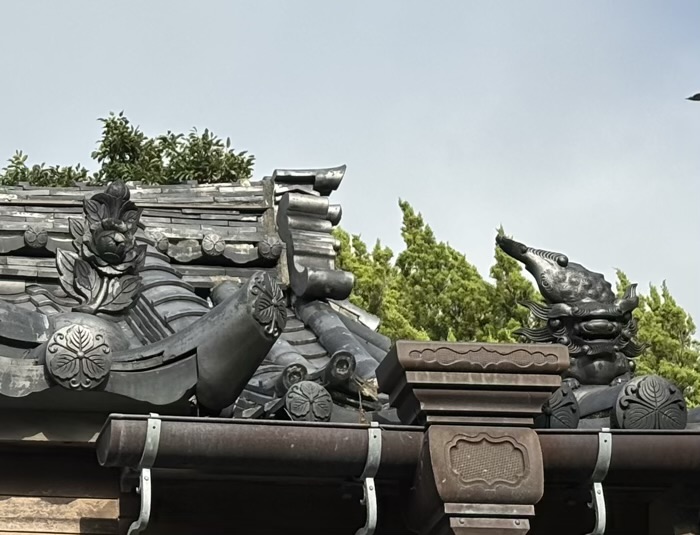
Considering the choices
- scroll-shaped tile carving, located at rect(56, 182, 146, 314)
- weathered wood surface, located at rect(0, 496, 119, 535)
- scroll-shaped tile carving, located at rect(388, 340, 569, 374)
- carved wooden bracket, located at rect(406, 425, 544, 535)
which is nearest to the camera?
carved wooden bracket, located at rect(406, 425, 544, 535)

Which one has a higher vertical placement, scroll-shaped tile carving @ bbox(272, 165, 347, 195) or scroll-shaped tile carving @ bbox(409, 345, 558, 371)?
scroll-shaped tile carving @ bbox(272, 165, 347, 195)

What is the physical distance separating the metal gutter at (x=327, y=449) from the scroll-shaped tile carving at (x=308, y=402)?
0.69ft

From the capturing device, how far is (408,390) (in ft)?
21.3

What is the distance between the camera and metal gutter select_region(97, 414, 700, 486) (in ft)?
20.3

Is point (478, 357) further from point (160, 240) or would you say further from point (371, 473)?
point (160, 240)

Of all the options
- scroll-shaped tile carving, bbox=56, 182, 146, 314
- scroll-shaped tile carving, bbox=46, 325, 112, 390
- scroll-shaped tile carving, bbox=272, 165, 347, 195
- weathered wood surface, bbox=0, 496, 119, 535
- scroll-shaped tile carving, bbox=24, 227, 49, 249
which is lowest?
weathered wood surface, bbox=0, 496, 119, 535

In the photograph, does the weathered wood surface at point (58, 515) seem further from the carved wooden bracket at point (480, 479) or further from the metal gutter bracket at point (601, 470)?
the metal gutter bracket at point (601, 470)

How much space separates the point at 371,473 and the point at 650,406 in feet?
4.53

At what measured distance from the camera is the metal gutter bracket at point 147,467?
6.15m

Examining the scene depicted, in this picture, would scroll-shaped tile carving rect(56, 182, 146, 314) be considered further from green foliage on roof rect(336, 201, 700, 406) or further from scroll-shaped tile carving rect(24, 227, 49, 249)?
green foliage on roof rect(336, 201, 700, 406)

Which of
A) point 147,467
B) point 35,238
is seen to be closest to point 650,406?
point 147,467

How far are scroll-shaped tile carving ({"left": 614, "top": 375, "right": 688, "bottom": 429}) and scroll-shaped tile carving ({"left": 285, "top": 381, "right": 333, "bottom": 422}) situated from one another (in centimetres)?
138

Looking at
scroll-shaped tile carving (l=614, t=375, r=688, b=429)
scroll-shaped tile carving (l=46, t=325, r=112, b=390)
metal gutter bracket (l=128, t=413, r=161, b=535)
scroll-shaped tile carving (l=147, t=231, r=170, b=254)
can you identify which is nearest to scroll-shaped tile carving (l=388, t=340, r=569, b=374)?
scroll-shaped tile carving (l=614, t=375, r=688, b=429)

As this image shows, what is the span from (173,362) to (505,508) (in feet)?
5.40
